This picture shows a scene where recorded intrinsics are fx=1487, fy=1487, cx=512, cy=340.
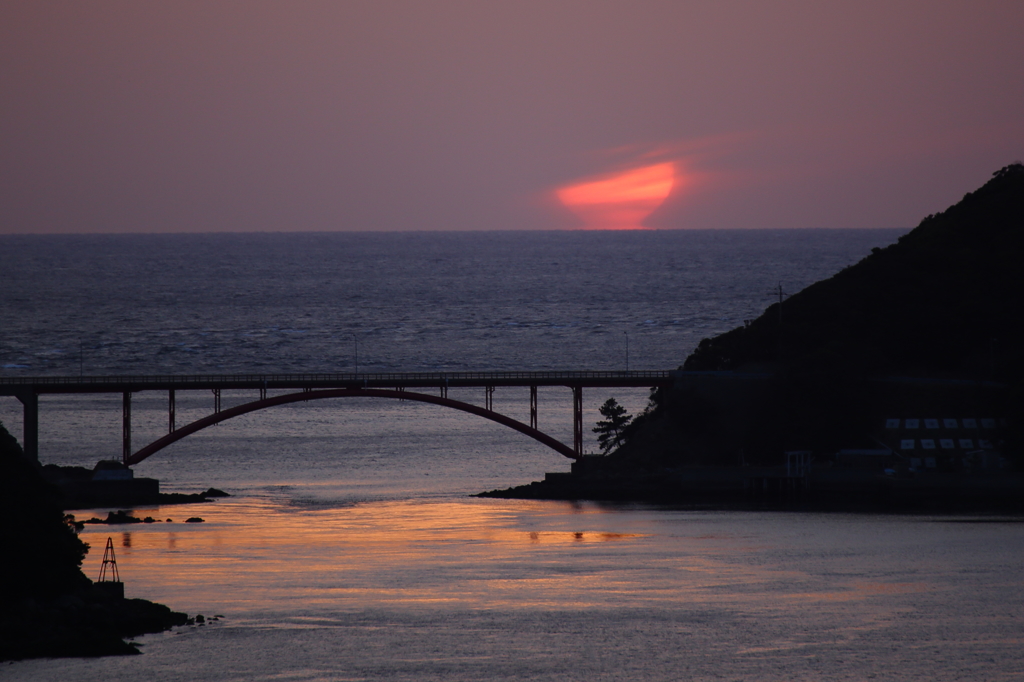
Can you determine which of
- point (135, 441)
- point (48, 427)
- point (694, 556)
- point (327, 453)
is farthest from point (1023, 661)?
point (48, 427)

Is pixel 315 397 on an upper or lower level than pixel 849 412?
upper

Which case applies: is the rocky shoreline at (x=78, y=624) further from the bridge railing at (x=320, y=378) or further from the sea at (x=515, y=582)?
the bridge railing at (x=320, y=378)

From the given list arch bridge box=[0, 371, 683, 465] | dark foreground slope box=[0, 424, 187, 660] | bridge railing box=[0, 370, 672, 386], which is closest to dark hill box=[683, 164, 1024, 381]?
bridge railing box=[0, 370, 672, 386]

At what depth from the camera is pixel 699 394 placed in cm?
10331

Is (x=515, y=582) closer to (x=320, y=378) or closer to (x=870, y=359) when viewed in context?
(x=870, y=359)

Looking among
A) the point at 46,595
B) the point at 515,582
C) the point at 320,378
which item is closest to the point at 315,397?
the point at 320,378

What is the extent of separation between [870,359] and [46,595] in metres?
66.0

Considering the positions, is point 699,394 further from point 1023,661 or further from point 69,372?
point 69,372

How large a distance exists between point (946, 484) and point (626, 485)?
20297 mm

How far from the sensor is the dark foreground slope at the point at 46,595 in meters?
53.6

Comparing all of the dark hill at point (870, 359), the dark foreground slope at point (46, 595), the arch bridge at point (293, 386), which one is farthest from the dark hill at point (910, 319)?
the dark foreground slope at point (46, 595)

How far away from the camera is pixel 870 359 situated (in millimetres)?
105188

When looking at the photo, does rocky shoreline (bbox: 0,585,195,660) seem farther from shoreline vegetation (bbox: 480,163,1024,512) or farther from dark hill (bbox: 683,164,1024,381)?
dark hill (bbox: 683,164,1024,381)

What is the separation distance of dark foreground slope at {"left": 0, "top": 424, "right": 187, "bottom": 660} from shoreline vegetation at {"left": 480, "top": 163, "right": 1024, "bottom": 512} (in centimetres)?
4196
